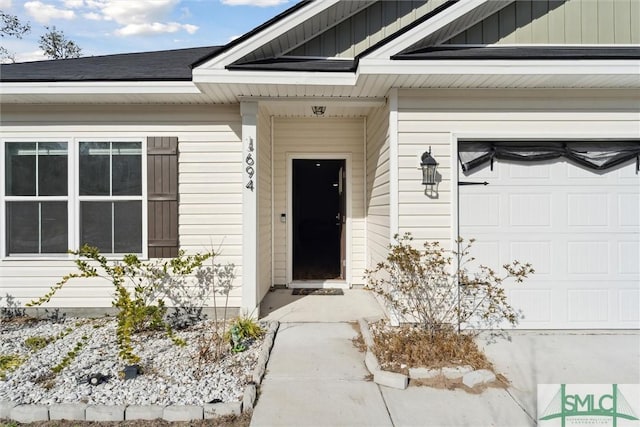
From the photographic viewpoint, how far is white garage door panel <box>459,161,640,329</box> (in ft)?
13.6

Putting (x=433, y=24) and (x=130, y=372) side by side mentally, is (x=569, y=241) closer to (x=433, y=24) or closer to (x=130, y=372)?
(x=433, y=24)

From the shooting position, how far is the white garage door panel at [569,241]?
4.13m

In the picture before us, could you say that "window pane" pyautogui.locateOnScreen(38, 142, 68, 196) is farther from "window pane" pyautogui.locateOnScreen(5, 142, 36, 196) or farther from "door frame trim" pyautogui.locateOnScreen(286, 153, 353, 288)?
"door frame trim" pyautogui.locateOnScreen(286, 153, 353, 288)

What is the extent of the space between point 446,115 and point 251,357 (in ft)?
10.8

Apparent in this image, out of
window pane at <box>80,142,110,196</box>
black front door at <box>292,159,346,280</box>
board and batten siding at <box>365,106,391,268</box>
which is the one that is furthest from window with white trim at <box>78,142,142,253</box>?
board and batten siding at <box>365,106,391,268</box>

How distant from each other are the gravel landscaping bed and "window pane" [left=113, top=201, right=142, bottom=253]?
37.7 inches

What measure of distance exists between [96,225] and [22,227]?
94 centimetres

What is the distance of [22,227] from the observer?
4.55 meters

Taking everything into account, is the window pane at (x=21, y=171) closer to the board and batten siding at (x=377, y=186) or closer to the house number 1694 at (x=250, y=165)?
the house number 1694 at (x=250, y=165)

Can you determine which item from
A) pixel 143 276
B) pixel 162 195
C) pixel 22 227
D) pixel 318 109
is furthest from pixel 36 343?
pixel 318 109

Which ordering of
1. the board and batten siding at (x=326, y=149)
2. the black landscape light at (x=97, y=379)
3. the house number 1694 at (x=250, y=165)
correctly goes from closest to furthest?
the black landscape light at (x=97, y=379) → the house number 1694 at (x=250, y=165) → the board and batten siding at (x=326, y=149)

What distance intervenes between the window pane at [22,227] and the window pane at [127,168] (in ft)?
3.57

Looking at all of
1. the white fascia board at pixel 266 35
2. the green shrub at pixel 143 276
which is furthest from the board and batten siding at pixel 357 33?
the green shrub at pixel 143 276

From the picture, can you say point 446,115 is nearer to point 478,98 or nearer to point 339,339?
point 478,98
